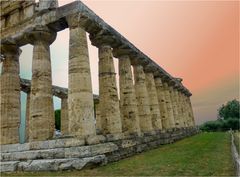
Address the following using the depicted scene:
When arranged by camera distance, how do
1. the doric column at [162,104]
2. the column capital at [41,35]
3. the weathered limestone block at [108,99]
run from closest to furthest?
1. the column capital at [41,35]
2. the weathered limestone block at [108,99]
3. the doric column at [162,104]

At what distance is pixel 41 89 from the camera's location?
1677 centimetres

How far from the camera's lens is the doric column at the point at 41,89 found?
16156 mm

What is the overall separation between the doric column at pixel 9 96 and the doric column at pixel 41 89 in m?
2.58

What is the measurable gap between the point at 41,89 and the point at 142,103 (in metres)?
9.84

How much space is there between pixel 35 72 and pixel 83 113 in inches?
180

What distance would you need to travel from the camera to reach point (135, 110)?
21.2 meters

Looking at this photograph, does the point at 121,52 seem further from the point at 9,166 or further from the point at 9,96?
the point at 9,166

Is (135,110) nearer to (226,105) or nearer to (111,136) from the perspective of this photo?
(111,136)

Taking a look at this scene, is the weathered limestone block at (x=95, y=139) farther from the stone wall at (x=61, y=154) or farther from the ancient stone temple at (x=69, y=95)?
the stone wall at (x=61, y=154)

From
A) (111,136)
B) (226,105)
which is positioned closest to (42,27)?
(111,136)

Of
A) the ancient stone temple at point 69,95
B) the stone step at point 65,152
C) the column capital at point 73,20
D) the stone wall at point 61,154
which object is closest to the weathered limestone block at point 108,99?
the ancient stone temple at point 69,95

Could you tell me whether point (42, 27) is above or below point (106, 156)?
above

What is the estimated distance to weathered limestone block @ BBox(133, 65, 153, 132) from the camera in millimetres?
23625

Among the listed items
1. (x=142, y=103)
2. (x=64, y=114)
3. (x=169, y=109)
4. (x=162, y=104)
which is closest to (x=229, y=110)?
(x=169, y=109)
